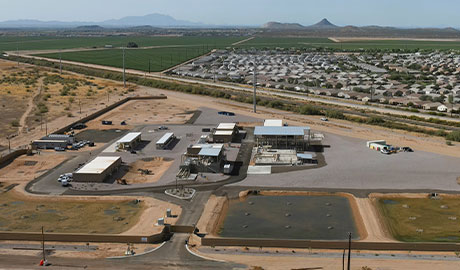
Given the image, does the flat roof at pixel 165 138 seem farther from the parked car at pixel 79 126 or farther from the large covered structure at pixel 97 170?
the parked car at pixel 79 126

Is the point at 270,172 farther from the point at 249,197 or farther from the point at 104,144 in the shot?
the point at 104,144

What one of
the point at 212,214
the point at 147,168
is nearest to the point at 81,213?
the point at 212,214

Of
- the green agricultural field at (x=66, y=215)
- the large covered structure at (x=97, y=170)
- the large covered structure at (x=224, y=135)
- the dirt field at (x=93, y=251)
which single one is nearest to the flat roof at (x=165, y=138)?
the large covered structure at (x=224, y=135)

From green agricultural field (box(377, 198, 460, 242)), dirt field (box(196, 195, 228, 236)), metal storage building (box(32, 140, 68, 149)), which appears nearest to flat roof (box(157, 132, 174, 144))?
metal storage building (box(32, 140, 68, 149))

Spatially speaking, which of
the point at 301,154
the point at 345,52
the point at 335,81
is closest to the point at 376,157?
the point at 301,154

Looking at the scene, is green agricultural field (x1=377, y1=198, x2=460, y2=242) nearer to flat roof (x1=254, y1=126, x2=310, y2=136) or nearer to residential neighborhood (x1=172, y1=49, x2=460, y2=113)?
flat roof (x1=254, y1=126, x2=310, y2=136)
